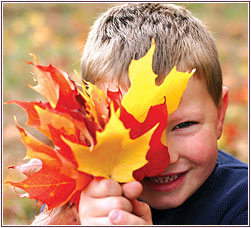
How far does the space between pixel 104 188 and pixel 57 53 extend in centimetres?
370

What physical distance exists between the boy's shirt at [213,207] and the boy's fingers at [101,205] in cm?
61

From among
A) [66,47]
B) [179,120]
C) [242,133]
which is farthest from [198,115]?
[66,47]

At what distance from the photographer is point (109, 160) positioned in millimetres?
919

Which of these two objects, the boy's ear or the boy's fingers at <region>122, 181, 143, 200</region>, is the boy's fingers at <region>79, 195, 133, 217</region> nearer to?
the boy's fingers at <region>122, 181, 143, 200</region>

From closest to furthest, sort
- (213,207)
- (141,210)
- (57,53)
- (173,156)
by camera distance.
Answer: (141,210) → (173,156) → (213,207) → (57,53)

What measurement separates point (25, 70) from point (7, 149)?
1215mm

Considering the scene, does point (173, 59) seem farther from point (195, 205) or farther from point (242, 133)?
point (242, 133)

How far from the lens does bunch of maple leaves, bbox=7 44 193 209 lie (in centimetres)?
91

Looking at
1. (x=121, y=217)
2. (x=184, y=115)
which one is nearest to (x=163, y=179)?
(x=184, y=115)

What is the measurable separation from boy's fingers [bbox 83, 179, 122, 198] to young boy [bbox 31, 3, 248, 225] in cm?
35

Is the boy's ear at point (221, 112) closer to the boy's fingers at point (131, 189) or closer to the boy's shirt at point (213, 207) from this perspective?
the boy's shirt at point (213, 207)

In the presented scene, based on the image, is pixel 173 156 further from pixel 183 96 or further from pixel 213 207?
pixel 213 207

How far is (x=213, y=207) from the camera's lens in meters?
1.52

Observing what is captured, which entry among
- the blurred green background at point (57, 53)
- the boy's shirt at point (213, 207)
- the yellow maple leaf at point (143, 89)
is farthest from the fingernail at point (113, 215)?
the blurred green background at point (57, 53)
